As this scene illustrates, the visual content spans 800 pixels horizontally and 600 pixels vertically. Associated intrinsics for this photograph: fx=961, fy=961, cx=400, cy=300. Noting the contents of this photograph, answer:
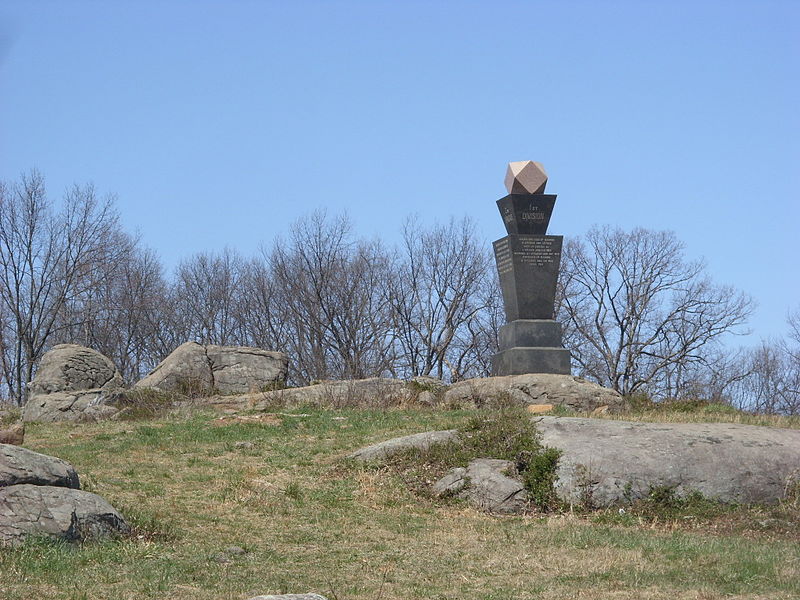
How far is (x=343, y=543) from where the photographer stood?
10578mm

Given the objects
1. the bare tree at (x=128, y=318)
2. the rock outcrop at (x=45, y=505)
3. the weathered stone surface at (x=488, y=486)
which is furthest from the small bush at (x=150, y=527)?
the bare tree at (x=128, y=318)

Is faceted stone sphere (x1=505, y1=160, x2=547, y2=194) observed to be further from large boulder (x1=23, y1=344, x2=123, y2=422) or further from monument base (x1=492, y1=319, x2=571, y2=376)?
large boulder (x1=23, y1=344, x2=123, y2=422)

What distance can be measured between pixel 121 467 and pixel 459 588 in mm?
7614

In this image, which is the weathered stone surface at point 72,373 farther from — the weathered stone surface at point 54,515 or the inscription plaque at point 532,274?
the weathered stone surface at point 54,515

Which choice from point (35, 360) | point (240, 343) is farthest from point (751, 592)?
point (240, 343)

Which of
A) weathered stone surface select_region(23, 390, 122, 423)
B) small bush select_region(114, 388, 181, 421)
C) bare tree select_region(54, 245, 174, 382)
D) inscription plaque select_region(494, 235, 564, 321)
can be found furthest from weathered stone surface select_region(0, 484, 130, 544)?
bare tree select_region(54, 245, 174, 382)

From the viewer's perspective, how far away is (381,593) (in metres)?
8.30

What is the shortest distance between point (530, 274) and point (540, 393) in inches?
138

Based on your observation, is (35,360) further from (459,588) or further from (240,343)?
(459,588)

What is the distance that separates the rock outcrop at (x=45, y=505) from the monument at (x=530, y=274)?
46.6 feet

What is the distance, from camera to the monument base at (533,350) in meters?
23.0

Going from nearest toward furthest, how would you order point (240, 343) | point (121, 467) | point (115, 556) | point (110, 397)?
point (115, 556) → point (121, 467) → point (110, 397) → point (240, 343)

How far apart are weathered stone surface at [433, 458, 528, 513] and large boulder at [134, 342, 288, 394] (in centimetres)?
1230

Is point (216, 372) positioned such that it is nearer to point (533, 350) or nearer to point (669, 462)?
point (533, 350)
